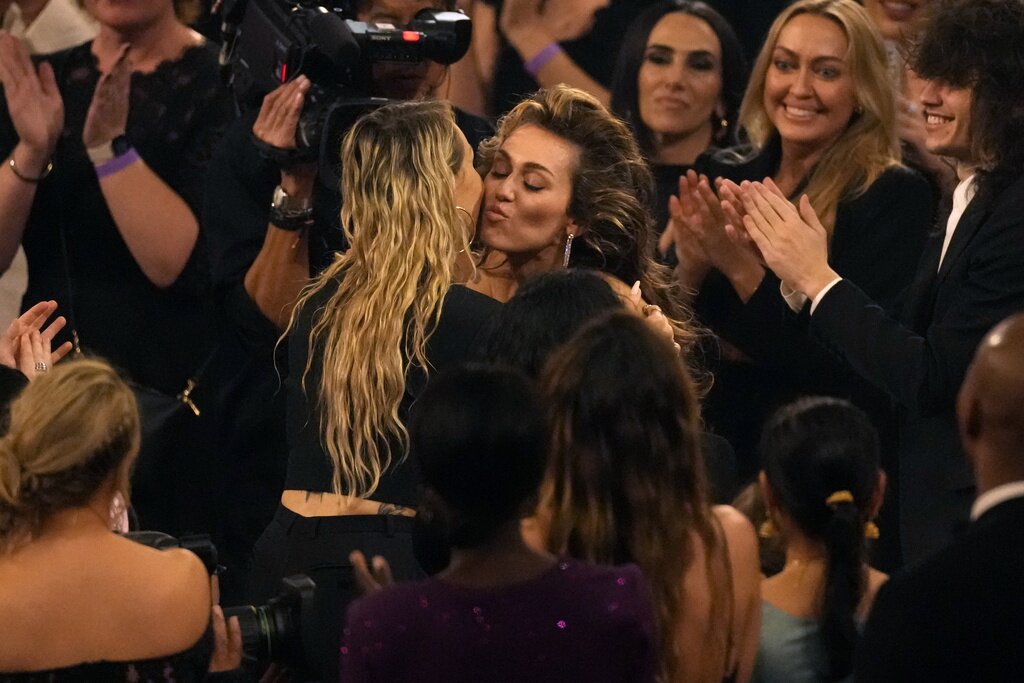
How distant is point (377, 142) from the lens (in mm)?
3037

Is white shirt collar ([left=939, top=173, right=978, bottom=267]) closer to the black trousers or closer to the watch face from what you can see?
the black trousers

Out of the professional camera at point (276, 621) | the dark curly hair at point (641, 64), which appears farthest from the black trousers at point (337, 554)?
the dark curly hair at point (641, 64)

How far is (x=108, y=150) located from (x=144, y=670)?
1848 mm

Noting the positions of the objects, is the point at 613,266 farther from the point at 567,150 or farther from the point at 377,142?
the point at 377,142

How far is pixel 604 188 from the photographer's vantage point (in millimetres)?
3361

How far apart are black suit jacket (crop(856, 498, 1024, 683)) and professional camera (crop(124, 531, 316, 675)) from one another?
1.07 m

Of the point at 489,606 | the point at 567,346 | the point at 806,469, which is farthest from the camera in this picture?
the point at 806,469

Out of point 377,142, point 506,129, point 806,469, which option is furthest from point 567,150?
point 806,469

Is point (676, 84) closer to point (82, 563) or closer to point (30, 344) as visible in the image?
point (30, 344)

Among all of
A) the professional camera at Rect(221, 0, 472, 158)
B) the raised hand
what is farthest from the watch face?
the professional camera at Rect(221, 0, 472, 158)

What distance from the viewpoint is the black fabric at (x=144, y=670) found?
7.84 ft

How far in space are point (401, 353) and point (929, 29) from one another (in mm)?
1258

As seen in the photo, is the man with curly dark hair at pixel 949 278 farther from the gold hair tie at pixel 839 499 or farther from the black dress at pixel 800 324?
the gold hair tie at pixel 839 499

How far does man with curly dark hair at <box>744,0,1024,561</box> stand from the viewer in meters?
3.09
